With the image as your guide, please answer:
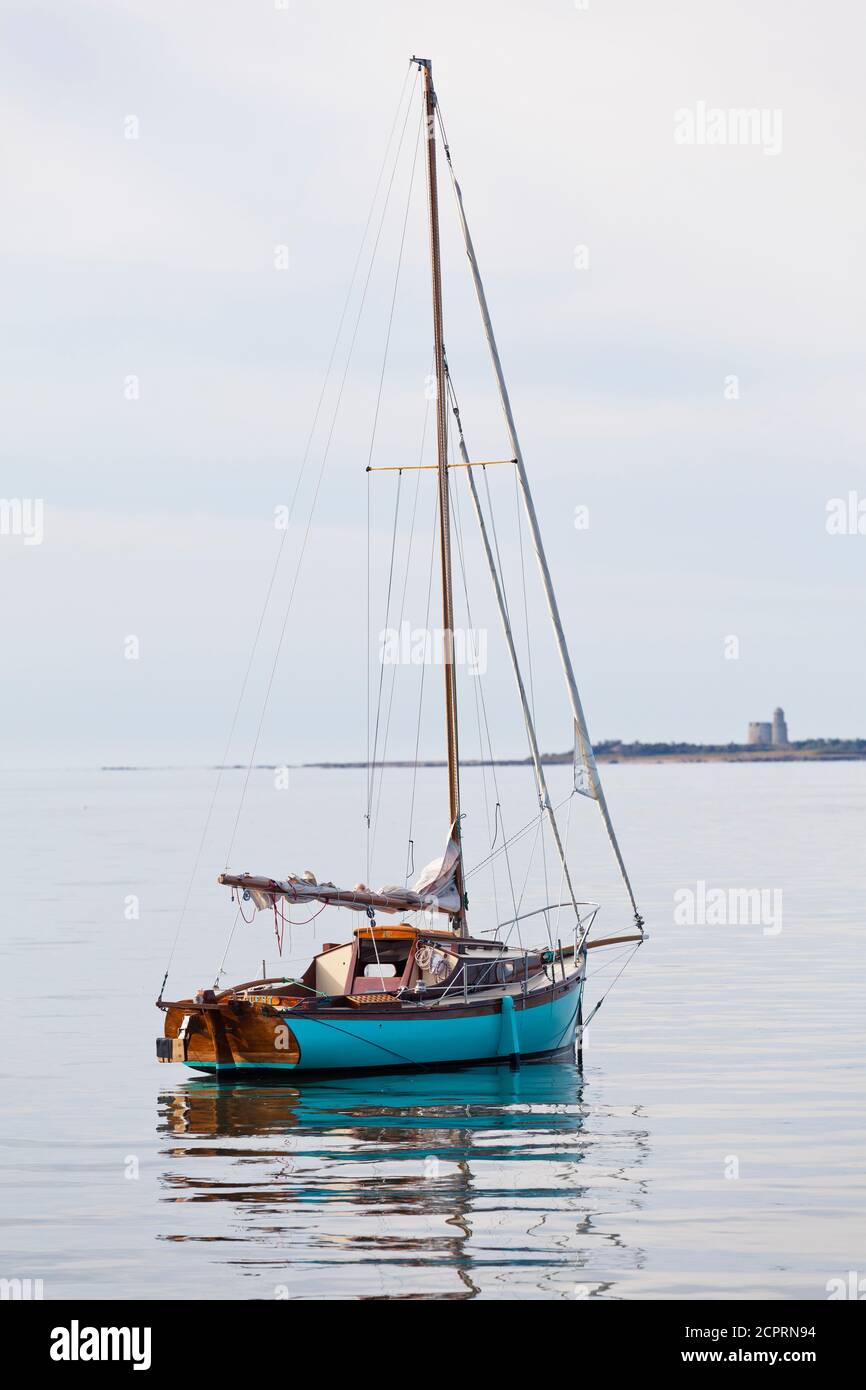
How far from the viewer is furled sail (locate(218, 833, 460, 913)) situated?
34281mm

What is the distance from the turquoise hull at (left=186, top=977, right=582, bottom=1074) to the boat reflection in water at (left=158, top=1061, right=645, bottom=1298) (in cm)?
47

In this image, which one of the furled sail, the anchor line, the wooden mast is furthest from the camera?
the wooden mast

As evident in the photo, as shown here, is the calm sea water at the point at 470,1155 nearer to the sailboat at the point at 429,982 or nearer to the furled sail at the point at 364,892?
the sailboat at the point at 429,982

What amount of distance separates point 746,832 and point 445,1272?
4841 inches

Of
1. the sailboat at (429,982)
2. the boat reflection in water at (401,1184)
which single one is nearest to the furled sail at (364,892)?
the sailboat at (429,982)

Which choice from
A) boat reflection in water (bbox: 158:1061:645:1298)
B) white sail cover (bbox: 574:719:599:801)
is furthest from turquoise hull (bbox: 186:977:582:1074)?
white sail cover (bbox: 574:719:599:801)

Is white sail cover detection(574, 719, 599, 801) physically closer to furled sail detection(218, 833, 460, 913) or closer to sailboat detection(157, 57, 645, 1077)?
sailboat detection(157, 57, 645, 1077)

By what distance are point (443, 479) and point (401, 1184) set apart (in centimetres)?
1699

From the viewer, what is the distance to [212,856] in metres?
133

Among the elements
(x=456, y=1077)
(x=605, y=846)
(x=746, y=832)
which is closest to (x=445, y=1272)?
(x=456, y=1077)

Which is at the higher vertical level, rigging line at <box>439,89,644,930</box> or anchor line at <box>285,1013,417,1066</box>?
rigging line at <box>439,89,644,930</box>

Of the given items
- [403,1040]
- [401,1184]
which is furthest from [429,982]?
[401,1184]
